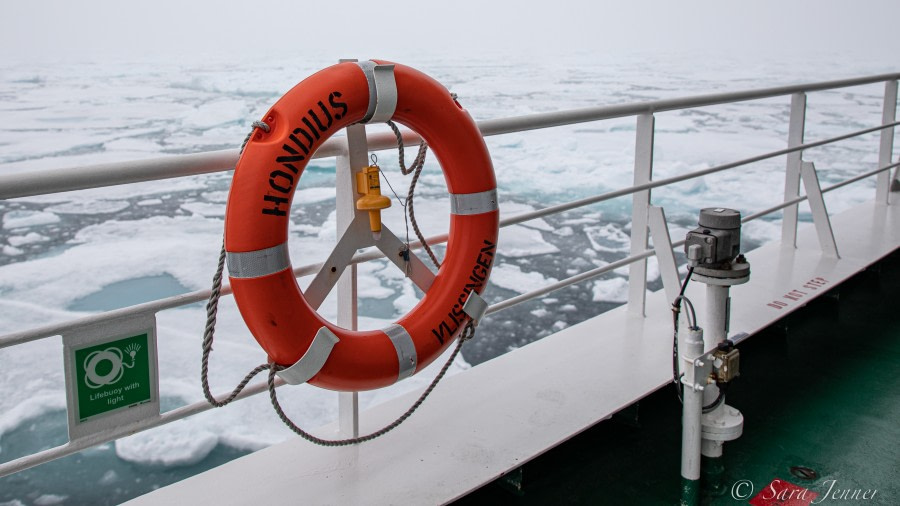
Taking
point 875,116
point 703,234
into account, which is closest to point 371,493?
point 703,234

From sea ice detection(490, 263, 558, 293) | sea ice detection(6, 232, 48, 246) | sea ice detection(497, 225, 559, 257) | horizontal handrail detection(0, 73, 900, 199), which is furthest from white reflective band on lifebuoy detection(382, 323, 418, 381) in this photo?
sea ice detection(6, 232, 48, 246)

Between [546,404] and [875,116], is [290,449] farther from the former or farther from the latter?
[875,116]

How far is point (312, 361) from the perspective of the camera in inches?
37.5

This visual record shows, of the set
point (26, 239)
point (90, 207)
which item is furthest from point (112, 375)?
point (90, 207)

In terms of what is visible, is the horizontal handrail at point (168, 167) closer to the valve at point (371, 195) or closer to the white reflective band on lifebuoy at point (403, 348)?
the valve at point (371, 195)

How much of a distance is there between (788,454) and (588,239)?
487 cm

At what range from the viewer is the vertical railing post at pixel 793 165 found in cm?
203

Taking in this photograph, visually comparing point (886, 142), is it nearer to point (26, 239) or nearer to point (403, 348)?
point (403, 348)

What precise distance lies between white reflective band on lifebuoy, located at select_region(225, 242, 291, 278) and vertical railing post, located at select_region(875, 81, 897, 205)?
218 centimetres

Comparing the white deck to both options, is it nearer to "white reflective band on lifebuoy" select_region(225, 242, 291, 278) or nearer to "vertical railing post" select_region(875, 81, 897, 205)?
"white reflective band on lifebuoy" select_region(225, 242, 291, 278)

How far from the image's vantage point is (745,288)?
74.3 inches

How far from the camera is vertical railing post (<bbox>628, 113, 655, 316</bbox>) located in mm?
1574

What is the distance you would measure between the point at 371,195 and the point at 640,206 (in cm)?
78

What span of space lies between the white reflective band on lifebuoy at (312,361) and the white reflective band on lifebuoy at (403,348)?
0.34 feet
